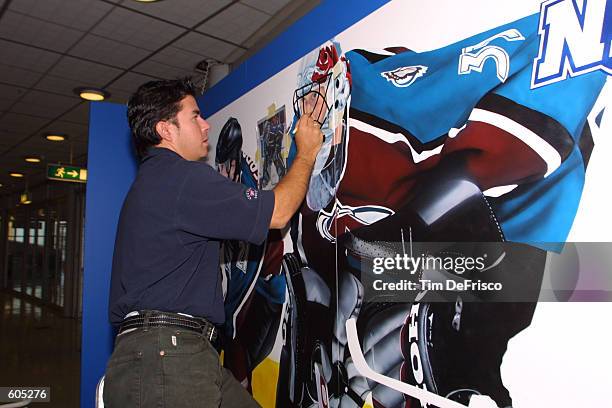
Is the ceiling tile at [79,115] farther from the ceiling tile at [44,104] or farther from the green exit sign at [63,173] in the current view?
the green exit sign at [63,173]

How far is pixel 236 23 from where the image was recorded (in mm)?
3447

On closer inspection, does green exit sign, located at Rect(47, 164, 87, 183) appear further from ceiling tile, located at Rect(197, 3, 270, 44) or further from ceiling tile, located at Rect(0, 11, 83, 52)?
ceiling tile, located at Rect(197, 3, 270, 44)

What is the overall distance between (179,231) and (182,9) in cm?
224

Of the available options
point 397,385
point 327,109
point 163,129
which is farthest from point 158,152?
point 397,385

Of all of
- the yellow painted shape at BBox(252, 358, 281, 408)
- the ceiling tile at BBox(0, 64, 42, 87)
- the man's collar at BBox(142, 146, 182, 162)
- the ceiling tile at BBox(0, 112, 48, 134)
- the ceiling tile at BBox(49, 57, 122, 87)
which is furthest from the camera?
the ceiling tile at BBox(0, 112, 48, 134)

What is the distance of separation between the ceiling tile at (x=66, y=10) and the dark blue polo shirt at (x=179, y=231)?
215cm

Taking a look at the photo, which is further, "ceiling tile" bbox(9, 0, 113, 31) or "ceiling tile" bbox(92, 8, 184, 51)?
"ceiling tile" bbox(92, 8, 184, 51)

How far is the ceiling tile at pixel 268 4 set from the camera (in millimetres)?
3172

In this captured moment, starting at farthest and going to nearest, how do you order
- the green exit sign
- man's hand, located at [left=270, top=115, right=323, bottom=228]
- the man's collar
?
the green exit sign < the man's collar < man's hand, located at [left=270, top=115, right=323, bottom=228]

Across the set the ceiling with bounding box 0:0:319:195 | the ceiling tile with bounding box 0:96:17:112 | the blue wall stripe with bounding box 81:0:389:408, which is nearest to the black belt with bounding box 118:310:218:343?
the blue wall stripe with bounding box 81:0:389:408

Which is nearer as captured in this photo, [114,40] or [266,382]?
[266,382]

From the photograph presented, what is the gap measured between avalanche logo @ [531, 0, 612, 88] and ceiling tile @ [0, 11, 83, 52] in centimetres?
345

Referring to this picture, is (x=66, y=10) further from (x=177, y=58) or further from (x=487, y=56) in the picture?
(x=487, y=56)

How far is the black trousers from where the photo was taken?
1.40 metres
